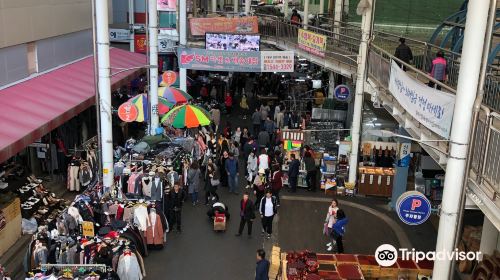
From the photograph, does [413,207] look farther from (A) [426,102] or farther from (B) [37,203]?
(B) [37,203]

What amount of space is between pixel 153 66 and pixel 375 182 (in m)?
8.67

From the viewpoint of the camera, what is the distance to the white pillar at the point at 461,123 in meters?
8.19

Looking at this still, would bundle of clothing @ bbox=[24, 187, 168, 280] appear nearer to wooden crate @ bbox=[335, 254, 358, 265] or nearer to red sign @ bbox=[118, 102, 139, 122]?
red sign @ bbox=[118, 102, 139, 122]

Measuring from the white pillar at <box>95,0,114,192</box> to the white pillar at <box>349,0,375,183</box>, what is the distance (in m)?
7.93

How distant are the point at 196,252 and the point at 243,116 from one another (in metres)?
15.6

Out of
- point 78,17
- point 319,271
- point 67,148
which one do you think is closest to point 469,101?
point 319,271

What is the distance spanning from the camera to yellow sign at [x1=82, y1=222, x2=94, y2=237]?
1257 cm

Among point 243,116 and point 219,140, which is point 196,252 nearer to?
point 219,140

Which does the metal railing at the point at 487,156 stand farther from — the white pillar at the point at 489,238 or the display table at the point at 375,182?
the display table at the point at 375,182

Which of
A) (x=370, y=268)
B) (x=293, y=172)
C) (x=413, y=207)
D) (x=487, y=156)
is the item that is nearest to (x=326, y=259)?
(x=370, y=268)

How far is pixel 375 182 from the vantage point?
18.6 meters

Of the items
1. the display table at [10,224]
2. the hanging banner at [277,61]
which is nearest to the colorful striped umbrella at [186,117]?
the hanging banner at [277,61]

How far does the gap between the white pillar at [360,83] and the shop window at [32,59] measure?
1083cm

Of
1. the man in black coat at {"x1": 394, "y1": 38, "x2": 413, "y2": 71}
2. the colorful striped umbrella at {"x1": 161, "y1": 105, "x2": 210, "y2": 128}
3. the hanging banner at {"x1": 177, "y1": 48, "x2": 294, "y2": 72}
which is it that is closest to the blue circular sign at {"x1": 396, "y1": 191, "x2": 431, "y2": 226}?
the man in black coat at {"x1": 394, "y1": 38, "x2": 413, "y2": 71}
